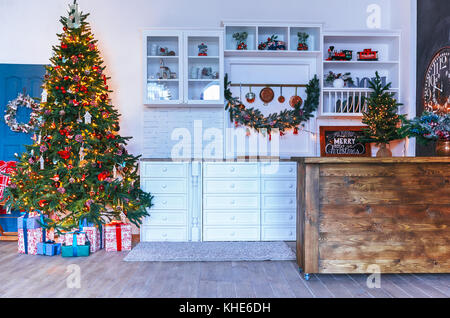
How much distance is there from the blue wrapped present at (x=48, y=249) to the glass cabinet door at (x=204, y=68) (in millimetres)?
1929

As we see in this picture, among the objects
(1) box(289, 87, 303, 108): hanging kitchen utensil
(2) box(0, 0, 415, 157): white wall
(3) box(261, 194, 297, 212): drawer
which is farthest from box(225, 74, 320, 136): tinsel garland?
(3) box(261, 194, 297, 212): drawer

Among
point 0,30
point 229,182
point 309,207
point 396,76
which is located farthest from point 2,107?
point 396,76

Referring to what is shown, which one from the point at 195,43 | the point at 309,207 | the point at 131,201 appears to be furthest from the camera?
the point at 195,43

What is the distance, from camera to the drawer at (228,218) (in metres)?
3.25

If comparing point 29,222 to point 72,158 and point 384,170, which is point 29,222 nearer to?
point 72,158

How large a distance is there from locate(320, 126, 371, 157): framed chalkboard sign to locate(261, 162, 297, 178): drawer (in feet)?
2.63

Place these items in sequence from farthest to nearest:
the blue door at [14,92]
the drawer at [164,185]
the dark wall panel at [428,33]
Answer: the blue door at [14,92] < the drawer at [164,185] < the dark wall panel at [428,33]

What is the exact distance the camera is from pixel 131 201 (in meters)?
3.13

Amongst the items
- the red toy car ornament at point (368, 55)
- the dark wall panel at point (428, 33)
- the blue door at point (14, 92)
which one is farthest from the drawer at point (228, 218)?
→ the blue door at point (14, 92)

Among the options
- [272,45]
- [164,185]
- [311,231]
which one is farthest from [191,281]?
[272,45]

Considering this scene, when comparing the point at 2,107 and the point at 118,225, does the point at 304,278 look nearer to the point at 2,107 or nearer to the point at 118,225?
the point at 118,225

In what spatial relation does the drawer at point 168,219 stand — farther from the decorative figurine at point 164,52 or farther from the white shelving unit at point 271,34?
the white shelving unit at point 271,34

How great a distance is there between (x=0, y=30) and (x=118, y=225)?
2778 mm

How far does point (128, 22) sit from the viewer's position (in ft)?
12.8
